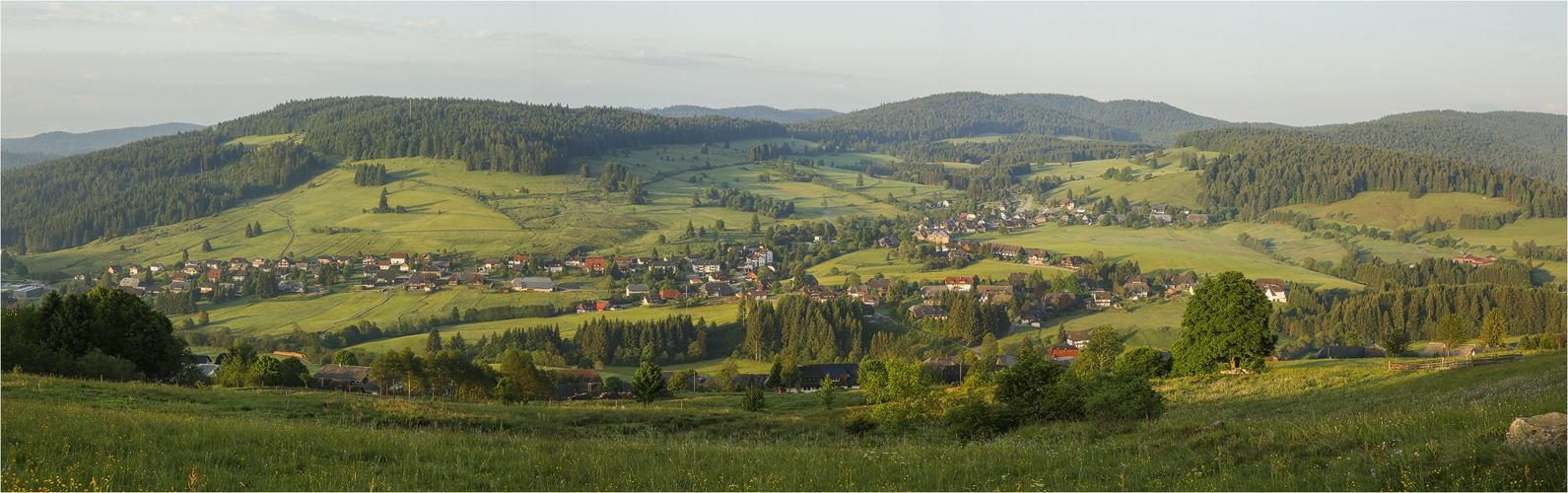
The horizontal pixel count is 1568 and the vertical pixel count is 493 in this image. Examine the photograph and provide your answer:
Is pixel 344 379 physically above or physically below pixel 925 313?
above

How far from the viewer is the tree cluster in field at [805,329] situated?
275 feet

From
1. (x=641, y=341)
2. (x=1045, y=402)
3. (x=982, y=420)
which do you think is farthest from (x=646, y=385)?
(x=641, y=341)

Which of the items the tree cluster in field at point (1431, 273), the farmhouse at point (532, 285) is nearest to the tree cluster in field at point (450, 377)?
the farmhouse at point (532, 285)

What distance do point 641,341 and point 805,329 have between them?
18564 millimetres

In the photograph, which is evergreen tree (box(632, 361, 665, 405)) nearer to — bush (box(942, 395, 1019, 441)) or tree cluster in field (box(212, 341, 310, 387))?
tree cluster in field (box(212, 341, 310, 387))

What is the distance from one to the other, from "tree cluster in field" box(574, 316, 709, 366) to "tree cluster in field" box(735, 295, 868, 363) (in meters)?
5.32

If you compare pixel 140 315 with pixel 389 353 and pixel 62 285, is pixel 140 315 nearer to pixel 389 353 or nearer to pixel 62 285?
pixel 389 353

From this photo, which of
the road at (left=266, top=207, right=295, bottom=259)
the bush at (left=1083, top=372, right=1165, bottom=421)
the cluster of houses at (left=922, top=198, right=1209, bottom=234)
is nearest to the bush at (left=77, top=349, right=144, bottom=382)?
the bush at (left=1083, top=372, right=1165, bottom=421)

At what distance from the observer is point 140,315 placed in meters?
35.1

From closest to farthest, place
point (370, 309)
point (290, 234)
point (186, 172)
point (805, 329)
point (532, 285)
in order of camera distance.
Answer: point (805, 329) → point (370, 309) → point (532, 285) → point (290, 234) → point (186, 172)

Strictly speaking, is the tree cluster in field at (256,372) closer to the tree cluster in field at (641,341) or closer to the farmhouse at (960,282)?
the tree cluster in field at (641,341)

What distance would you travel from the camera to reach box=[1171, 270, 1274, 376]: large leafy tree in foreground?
36281 mm

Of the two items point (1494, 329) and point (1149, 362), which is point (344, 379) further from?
point (1494, 329)

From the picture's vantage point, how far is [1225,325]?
36469mm
